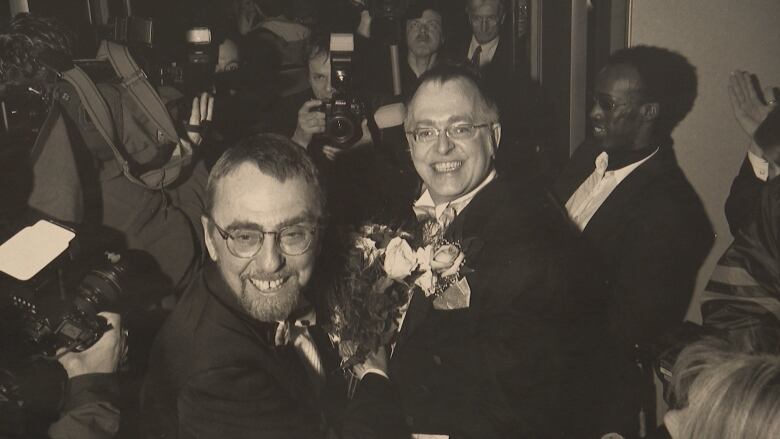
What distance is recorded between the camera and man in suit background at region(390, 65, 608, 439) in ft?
5.47

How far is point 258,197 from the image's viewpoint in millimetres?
1625

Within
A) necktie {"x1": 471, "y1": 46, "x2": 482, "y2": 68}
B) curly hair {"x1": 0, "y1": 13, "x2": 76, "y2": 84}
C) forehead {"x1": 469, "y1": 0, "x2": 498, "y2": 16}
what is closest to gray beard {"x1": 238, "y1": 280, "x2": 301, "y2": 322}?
curly hair {"x1": 0, "y1": 13, "x2": 76, "y2": 84}

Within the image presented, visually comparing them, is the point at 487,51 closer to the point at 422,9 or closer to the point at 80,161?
the point at 422,9

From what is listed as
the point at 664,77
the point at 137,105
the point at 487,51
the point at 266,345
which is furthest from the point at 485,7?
the point at 266,345

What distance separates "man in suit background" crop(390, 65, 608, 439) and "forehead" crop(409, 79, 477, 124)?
0.24 metres

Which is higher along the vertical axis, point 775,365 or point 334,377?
point 775,365

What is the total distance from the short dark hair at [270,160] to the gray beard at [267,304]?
235mm

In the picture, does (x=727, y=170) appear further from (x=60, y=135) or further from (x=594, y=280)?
(x=60, y=135)

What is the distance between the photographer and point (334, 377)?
1.87 m

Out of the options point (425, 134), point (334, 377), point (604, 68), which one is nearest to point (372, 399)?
point (334, 377)

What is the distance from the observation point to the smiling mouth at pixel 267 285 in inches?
66.2

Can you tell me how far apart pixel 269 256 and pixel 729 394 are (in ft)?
3.29

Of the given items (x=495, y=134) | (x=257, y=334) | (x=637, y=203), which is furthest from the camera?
(x=637, y=203)

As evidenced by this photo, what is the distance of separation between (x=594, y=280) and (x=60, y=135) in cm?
165
